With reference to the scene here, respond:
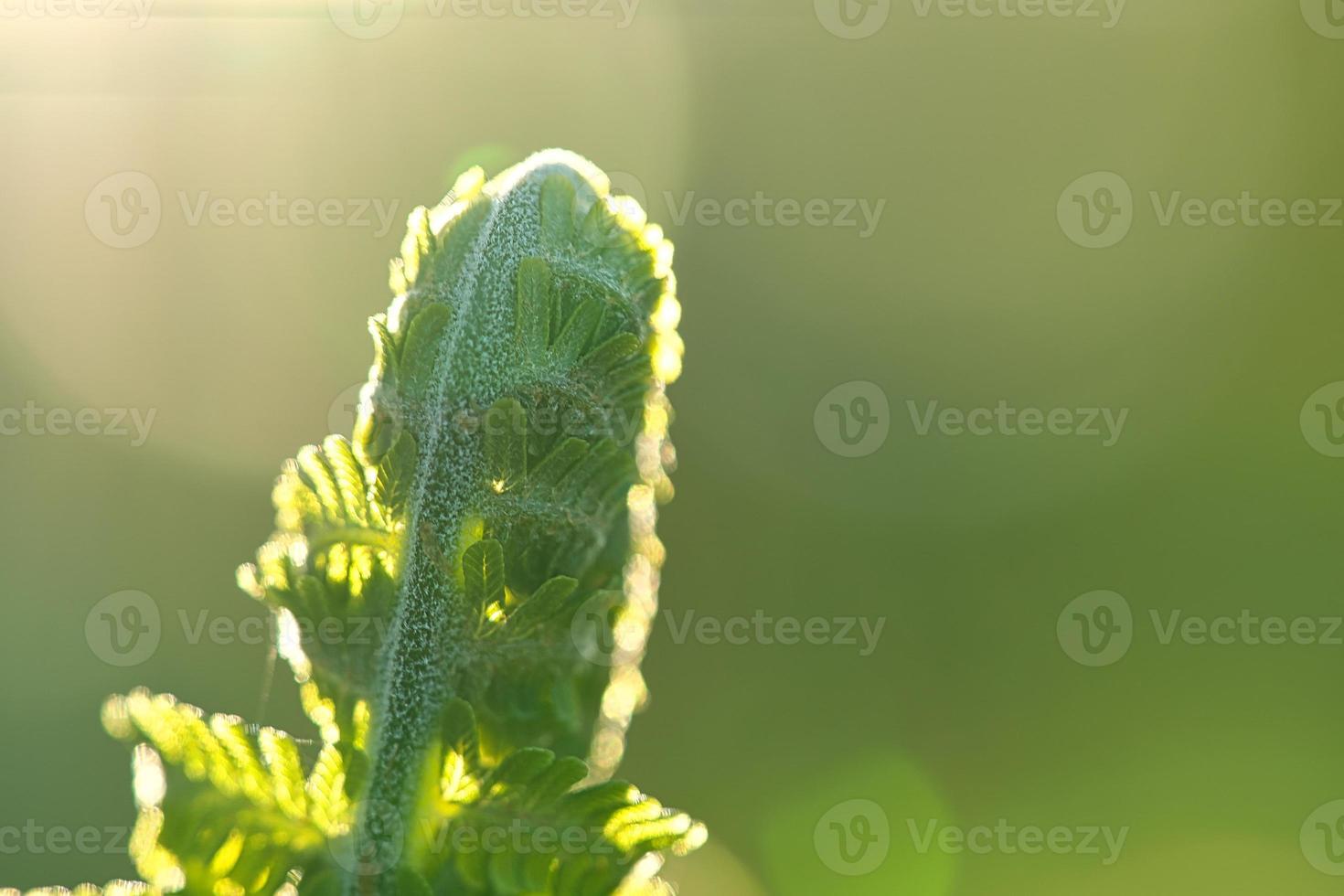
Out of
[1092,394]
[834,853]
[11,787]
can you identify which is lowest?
[11,787]

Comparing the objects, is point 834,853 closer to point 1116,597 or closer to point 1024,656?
point 1024,656

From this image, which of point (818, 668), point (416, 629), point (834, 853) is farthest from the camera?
point (818, 668)

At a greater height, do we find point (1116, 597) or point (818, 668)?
point (1116, 597)

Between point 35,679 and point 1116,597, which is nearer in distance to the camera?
point 35,679

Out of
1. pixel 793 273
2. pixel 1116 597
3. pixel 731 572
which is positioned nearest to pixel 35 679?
pixel 731 572

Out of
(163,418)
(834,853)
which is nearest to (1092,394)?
(834,853)

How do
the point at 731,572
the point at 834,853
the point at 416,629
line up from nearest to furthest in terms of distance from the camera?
the point at 416,629 → the point at 834,853 → the point at 731,572
